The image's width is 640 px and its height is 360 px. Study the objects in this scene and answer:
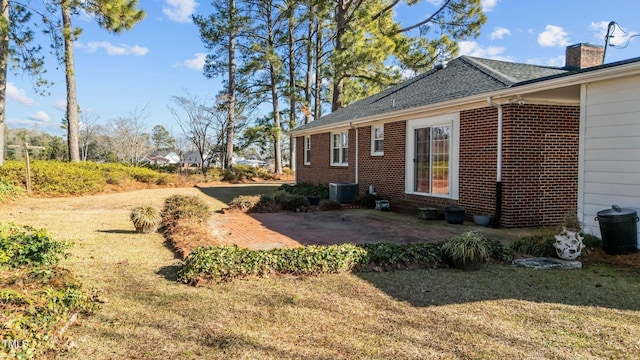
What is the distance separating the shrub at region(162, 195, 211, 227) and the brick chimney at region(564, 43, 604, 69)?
38.5 ft

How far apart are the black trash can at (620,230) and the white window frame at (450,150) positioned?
3.92 m

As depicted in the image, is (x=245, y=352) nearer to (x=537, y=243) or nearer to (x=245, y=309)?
(x=245, y=309)

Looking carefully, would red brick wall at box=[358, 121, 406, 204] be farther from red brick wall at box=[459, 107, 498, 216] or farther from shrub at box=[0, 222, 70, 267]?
shrub at box=[0, 222, 70, 267]

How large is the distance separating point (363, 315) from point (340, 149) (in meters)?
12.3

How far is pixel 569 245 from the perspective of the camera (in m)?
5.70

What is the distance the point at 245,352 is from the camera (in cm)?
305

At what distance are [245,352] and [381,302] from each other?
5.39 feet

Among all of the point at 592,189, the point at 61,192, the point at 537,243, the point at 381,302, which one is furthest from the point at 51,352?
the point at 61,192

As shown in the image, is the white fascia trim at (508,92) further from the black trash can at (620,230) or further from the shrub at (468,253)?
the shrub at (468,253)

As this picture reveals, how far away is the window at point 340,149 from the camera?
1545cm

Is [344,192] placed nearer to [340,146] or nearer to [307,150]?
[340,146]

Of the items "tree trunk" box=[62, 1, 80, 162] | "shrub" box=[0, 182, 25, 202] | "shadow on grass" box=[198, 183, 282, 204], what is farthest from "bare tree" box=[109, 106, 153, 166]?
"shrub" box=[0, 182, 25, 202]

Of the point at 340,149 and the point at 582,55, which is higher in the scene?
the point at 582,55

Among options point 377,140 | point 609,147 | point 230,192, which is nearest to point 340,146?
point 377,140
